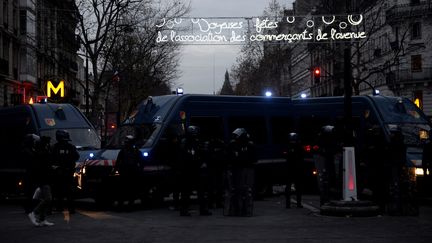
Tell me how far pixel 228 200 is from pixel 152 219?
1625mm

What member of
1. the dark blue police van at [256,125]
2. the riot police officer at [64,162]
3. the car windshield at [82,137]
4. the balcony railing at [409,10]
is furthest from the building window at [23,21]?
the riot police officer at [64,162]

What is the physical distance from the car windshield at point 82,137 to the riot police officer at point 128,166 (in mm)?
2772

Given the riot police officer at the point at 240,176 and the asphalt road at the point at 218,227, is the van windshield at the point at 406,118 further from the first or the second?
the riot police officer at the point at 240,176

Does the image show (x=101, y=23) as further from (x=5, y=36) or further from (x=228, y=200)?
(x=228, y=200)

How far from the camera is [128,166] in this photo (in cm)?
1644

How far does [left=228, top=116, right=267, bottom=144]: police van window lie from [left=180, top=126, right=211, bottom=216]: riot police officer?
369 centimetres

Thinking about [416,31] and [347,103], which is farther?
[416,31]

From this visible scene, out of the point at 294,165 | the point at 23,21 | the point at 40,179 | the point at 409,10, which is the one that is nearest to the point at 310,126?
the point at 294,165

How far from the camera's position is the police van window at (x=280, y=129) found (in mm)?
20672

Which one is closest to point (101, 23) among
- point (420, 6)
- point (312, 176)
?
point (312, 176)

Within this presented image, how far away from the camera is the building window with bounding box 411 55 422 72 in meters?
63.8

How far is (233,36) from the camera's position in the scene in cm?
3031

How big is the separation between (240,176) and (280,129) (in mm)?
5922

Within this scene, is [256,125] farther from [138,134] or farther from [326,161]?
[326,161]
